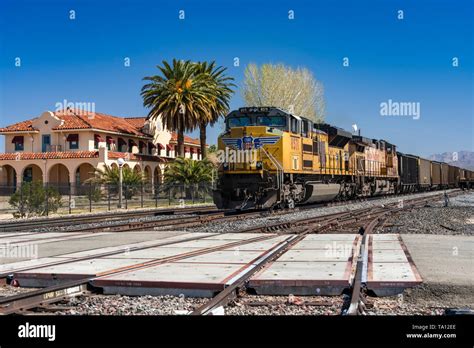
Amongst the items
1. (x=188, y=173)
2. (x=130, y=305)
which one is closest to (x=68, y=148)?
(x=188, y=173)

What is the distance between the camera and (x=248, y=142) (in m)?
21.0

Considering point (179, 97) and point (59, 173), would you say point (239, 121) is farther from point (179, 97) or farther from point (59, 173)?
point (59, 173)

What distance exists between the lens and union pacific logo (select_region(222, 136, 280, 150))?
20688 millimetres

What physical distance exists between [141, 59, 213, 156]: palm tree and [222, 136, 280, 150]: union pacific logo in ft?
98.6

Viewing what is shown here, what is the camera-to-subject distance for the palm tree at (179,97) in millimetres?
51250

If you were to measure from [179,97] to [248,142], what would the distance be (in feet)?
102

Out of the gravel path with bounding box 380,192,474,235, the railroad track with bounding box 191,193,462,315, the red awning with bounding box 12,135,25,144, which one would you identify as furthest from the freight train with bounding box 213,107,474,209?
the red awning with bounding box 12,135,25,144

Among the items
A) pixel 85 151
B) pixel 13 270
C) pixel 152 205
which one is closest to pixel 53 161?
pixel 85 151

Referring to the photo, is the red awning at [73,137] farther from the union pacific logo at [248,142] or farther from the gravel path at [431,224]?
the gravel path at [431,224]

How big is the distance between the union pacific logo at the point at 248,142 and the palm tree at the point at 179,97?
3004cm

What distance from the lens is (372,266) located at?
844 cm

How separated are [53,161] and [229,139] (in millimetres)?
36432

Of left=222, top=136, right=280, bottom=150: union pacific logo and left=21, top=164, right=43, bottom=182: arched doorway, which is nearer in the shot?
left=222, top=136, right=280, bottom=150: union pacific logo

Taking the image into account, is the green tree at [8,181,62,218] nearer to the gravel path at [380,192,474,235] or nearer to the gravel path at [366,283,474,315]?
the gravel path at [380,192,474,235]
